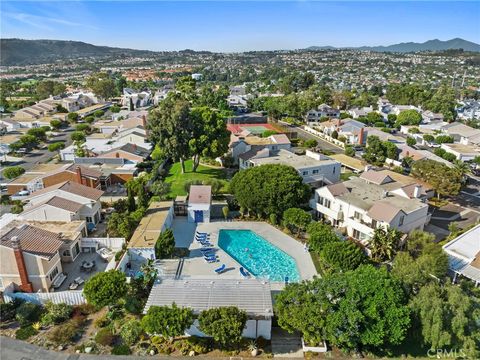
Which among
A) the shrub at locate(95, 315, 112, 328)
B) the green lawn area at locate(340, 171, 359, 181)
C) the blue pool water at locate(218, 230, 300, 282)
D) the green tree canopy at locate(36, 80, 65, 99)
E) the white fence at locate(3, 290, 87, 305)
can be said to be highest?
the green tree canopy at locate(36, 80, 65, 99)

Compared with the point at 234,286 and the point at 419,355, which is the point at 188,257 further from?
the point at 419,355

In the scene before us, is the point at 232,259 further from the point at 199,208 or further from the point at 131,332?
the point at 131,332

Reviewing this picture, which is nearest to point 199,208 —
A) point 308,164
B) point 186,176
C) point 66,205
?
point 66,205

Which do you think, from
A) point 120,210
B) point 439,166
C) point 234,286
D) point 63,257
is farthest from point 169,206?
point 439,166

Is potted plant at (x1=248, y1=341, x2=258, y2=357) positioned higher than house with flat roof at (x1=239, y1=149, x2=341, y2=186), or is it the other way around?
house with flat roof at (x1=239, y1=149, x2=341, y2=186)

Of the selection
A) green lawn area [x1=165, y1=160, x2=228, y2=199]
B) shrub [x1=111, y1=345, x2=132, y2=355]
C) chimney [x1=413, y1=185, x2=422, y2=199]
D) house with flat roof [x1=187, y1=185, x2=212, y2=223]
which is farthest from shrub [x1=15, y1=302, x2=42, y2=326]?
chimney [x1=413, y1=185, x2=422, y2=199]

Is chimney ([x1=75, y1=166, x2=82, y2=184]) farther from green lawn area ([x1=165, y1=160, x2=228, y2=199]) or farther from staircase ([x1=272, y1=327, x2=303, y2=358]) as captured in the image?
staircase ([x1=272, y1=327, x2=303, y2=358])

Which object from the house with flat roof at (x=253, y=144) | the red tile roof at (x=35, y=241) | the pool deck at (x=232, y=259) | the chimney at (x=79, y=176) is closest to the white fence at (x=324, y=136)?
the house with flat roof at (x=253, y=144)
